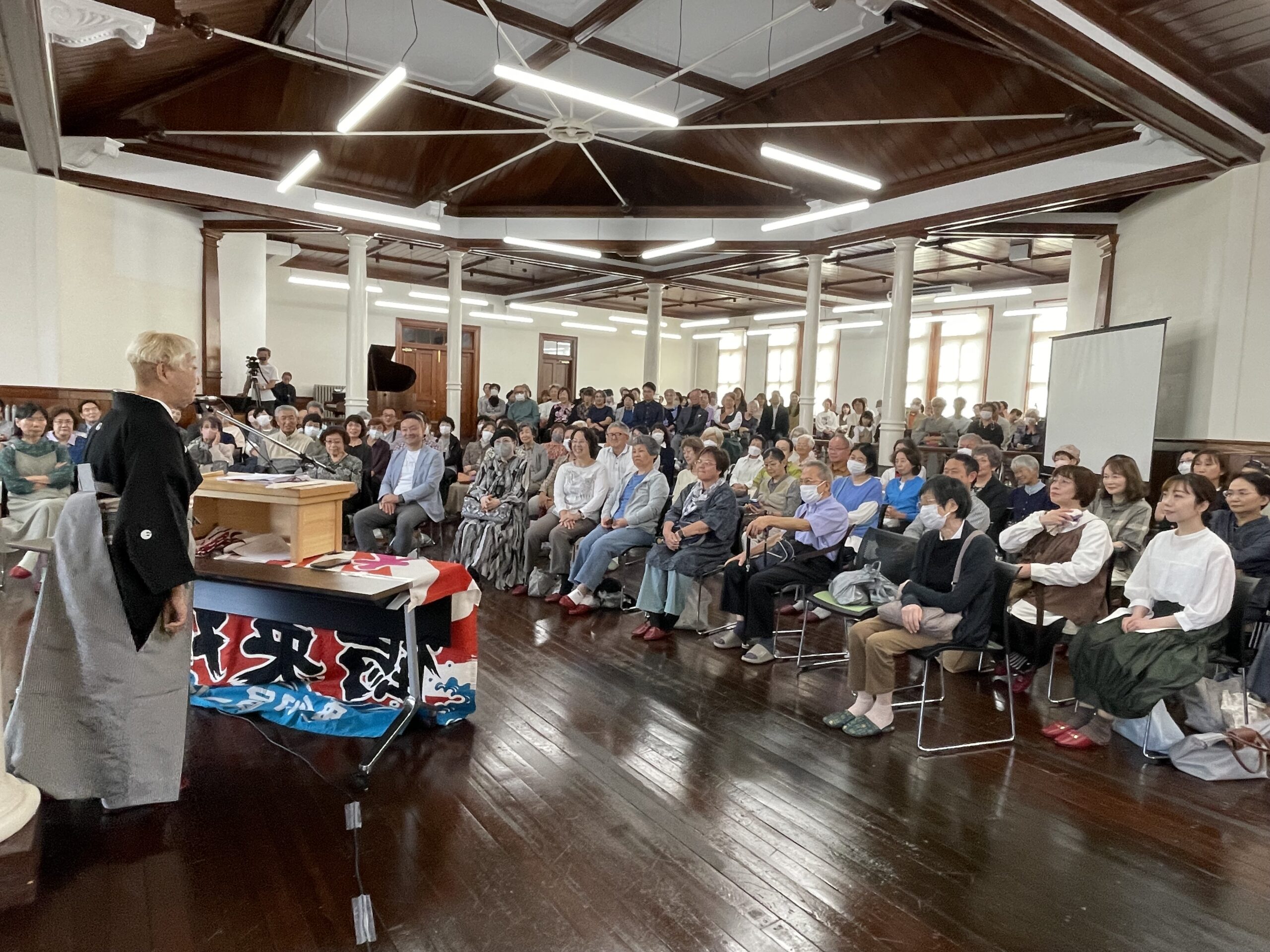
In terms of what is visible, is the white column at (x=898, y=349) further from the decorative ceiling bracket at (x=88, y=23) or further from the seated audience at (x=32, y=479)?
the seated audience at (x=32, y=479)

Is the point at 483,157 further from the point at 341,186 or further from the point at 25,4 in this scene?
the point at 25,4

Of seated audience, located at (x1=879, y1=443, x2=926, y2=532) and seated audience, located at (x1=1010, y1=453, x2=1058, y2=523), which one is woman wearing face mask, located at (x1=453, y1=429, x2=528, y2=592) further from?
seated audience, located at (x1=1010, y1=453, x2=1058, y2=523)

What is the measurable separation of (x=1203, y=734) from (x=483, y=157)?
28.3ft

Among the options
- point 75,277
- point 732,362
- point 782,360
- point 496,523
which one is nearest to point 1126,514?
point 496,523

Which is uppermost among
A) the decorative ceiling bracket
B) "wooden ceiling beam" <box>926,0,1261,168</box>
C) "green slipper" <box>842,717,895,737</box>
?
the decorative ceiling bracket

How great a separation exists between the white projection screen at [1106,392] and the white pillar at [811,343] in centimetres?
→ 272

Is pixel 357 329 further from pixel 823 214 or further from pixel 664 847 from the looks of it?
pixel 664 847

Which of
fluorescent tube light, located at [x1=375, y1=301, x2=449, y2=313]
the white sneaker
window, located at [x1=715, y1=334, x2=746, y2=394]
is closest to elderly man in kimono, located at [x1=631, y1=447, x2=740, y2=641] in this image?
the white sneaker

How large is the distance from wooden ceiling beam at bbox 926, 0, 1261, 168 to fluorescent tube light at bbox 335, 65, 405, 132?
310 centimetres

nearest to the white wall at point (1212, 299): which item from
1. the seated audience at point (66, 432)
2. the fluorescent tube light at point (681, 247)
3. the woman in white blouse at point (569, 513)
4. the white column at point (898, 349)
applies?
the white column at point (898, 349)

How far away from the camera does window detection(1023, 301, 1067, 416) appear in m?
14.2

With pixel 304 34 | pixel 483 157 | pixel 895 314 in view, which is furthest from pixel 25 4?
pixel 895 314

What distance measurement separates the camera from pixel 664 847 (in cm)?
233

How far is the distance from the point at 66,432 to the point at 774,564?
535 centimetres
